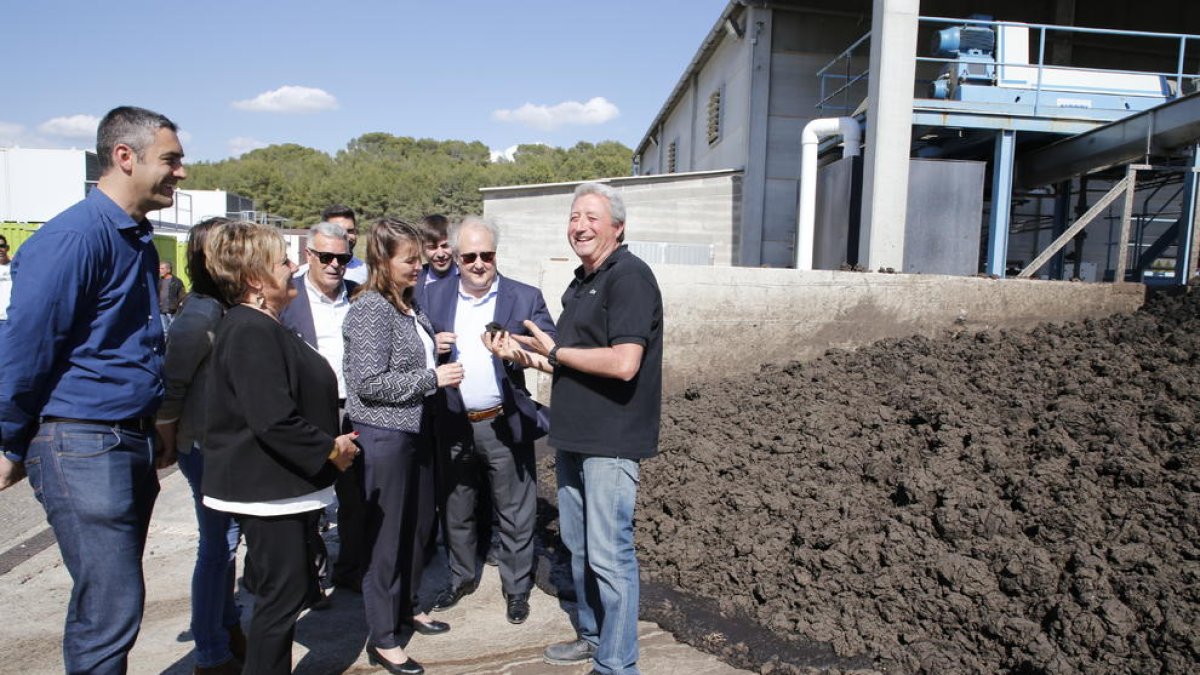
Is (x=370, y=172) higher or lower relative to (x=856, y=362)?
higher

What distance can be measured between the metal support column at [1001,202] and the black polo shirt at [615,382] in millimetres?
8273

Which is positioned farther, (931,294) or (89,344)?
(931,294)

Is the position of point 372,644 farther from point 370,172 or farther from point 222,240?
point 370,172

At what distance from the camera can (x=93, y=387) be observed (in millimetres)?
2367

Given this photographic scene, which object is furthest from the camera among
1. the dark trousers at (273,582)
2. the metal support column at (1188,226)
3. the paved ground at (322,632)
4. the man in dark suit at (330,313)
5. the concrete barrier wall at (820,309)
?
the metal support column at (1188,226)

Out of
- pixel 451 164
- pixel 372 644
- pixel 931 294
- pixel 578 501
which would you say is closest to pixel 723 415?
pixel 931 294

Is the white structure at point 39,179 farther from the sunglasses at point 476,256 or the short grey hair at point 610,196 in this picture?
the short grey hair at point 610,196

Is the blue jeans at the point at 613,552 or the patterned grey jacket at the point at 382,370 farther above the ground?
the patterned grey jacket at the point at 382,370

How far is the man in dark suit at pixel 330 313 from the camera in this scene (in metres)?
4.05

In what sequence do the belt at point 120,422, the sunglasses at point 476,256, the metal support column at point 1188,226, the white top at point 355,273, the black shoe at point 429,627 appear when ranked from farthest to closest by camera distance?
the metal support column at point 1188,226
the white top at point 355,273
the sunglasses at point 476,256
the black shoe at point 429,627
the belt at point 120,422

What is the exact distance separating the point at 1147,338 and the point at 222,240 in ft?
20.7

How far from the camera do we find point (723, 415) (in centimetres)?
619

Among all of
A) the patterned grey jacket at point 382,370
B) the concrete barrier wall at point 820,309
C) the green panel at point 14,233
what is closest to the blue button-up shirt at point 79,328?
the patterned grey jacket at point 382,370

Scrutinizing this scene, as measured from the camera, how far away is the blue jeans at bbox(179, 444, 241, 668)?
9.81 feet
